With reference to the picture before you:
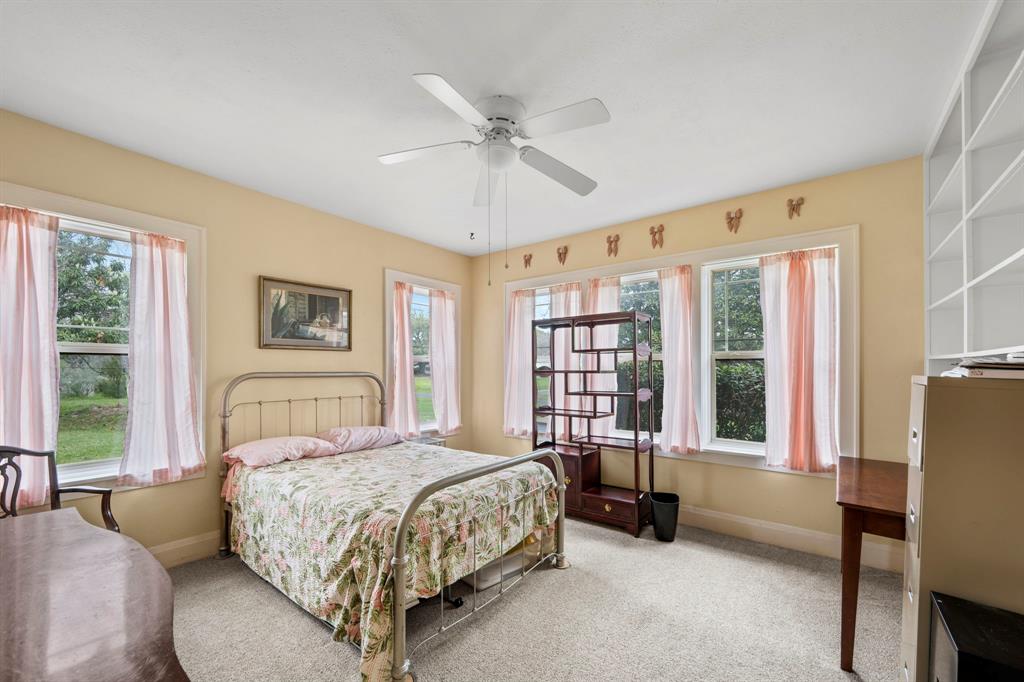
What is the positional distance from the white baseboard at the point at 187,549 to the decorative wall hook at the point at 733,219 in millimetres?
4607

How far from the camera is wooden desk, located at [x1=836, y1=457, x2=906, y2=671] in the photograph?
181cm

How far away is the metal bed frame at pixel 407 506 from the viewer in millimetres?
1835

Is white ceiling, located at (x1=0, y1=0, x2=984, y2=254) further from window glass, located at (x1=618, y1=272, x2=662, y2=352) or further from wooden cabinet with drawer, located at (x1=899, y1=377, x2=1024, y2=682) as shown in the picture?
wooden cabinet with drawer, located at (x1=899, y1=377, x2=1024, y2=682)

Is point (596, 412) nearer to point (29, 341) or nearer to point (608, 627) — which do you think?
point (608, 627)

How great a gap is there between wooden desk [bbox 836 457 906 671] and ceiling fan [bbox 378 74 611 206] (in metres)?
1.98

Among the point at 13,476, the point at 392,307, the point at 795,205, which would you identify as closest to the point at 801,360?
the point at 795,205

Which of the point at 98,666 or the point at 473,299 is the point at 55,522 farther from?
the point at 473,299

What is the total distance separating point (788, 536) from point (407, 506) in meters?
3.02

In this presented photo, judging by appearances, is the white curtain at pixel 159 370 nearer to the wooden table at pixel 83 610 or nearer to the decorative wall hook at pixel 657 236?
the wooden table at pixel 83 610

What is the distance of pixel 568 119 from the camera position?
193 cm

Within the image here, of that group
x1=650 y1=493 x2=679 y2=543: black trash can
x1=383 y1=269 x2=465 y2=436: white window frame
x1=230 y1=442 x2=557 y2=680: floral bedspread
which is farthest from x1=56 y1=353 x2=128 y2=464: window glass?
x1=650 y1=493 x2=679 y2=543: black trash can

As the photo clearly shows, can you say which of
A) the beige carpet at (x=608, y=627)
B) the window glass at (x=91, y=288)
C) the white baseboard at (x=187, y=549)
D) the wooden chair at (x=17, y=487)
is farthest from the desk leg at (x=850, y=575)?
the window glass at (x=91, y=288)

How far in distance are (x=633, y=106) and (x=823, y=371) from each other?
237 cm

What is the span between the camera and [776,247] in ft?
11.1
